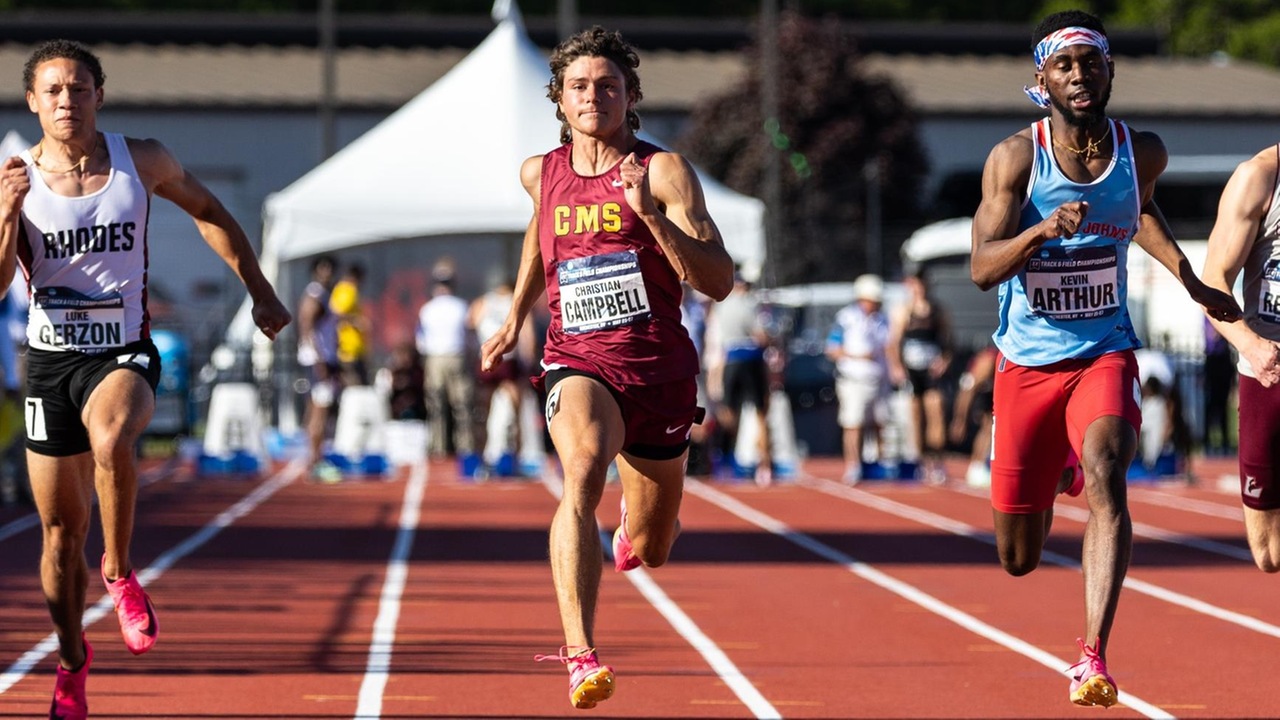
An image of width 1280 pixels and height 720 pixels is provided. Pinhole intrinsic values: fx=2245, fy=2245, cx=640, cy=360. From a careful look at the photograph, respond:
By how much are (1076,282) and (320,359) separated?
13.7 metres

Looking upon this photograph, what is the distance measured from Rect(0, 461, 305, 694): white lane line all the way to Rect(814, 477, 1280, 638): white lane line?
16.3 feet

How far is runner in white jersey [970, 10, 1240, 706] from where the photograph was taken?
6973 millimetres

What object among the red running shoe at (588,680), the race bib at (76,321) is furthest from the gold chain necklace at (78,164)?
the red running shoe at (588,680)

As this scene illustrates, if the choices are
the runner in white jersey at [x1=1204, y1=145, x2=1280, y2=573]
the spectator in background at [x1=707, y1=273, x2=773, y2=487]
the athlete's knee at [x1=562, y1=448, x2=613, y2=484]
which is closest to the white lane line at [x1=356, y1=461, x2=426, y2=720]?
the athlete's knee at [x1=562, y1=448, x2=613, y2=484]

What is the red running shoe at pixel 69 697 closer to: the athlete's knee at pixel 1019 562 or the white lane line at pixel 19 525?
the athlete's knee at pixel 1019 562

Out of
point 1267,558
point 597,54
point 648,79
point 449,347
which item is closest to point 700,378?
point 449,347

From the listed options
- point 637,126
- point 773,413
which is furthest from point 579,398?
point 773,413

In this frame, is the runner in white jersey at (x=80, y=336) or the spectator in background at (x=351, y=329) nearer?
the runner in white jersey at (x=80, y=336)

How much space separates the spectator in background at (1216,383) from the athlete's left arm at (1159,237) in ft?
55.2

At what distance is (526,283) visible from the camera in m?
7.41

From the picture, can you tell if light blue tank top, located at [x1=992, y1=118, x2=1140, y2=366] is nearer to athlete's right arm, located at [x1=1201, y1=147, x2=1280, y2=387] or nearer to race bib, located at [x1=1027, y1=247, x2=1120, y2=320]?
race bib, located at [x1=1027, y1=247, x2=1120, y2=320]

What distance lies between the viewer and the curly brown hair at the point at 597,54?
7.05 meters

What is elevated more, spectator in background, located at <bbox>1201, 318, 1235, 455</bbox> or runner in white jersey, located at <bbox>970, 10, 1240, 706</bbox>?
runner in white jersey, located at <bbox>970, 10, 1240, 706</bbox>

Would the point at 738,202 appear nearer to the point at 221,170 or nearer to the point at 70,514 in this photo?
the point at 70,514
